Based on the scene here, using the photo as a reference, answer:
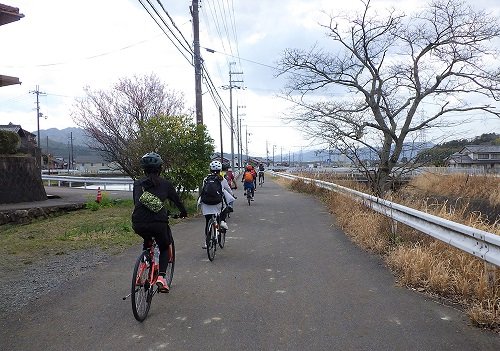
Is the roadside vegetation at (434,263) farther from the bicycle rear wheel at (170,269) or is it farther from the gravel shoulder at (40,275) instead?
the gravel shoulder at (40,275)

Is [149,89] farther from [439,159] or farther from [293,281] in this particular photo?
[293,281]

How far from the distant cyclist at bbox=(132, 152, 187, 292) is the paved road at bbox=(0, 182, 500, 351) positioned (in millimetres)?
733

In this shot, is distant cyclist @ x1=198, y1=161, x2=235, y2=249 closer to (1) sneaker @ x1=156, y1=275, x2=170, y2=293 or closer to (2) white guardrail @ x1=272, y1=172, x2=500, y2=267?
(1) sneaker @ x1=156, y1=275, x2=170, y2=293

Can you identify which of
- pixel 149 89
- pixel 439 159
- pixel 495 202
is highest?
pixel 149 89

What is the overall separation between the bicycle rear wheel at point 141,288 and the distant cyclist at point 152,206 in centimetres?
21

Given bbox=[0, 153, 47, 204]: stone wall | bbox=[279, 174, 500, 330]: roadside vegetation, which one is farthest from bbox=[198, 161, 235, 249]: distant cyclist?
bbox=[0, 153, 47, 204]: stone wall

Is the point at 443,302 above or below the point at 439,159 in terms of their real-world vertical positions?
below

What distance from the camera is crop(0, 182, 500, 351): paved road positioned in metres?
4.00

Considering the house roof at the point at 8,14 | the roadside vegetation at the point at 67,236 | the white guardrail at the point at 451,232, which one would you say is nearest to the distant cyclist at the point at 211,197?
the roadside vegetation at the point at 67,236

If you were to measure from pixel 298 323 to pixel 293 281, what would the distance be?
1.61m

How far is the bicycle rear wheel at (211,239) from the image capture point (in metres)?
7.29

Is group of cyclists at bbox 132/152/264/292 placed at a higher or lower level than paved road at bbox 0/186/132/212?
higher

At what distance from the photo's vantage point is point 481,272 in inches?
207

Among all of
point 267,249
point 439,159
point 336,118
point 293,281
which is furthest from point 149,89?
point 293,281
